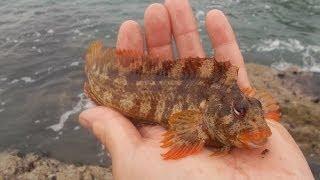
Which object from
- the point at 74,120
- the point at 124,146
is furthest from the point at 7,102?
the point at 124,146

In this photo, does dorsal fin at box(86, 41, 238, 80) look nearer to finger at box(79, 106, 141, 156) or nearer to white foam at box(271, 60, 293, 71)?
finger at box(79, 106, 141, 156)

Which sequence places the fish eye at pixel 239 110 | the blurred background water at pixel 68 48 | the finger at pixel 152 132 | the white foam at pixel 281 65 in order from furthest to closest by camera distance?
the white foam at pixel 281 65, the blurred background water at pixel 68 48, the finger at pixel 152 132, the fish eye at pixel 239 110

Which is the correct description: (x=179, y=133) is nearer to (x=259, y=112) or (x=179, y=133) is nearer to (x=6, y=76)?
(x=259, y=112)

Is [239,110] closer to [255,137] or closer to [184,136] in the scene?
[255,137]

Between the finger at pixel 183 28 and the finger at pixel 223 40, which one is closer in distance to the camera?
the finger at pixel 223 40

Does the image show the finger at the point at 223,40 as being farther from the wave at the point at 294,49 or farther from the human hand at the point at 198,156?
the wave at the point at 294,49

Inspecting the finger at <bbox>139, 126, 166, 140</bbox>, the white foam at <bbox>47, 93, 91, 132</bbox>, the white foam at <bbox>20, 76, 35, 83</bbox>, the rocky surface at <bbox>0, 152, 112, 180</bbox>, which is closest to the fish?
the finger at <bbox>139, 126, 166, 140</bbox>

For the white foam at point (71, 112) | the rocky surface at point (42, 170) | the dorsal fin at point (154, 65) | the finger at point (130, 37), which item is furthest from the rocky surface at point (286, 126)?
the finger at point (130, 37)

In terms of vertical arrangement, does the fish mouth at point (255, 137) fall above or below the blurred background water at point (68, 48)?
above
